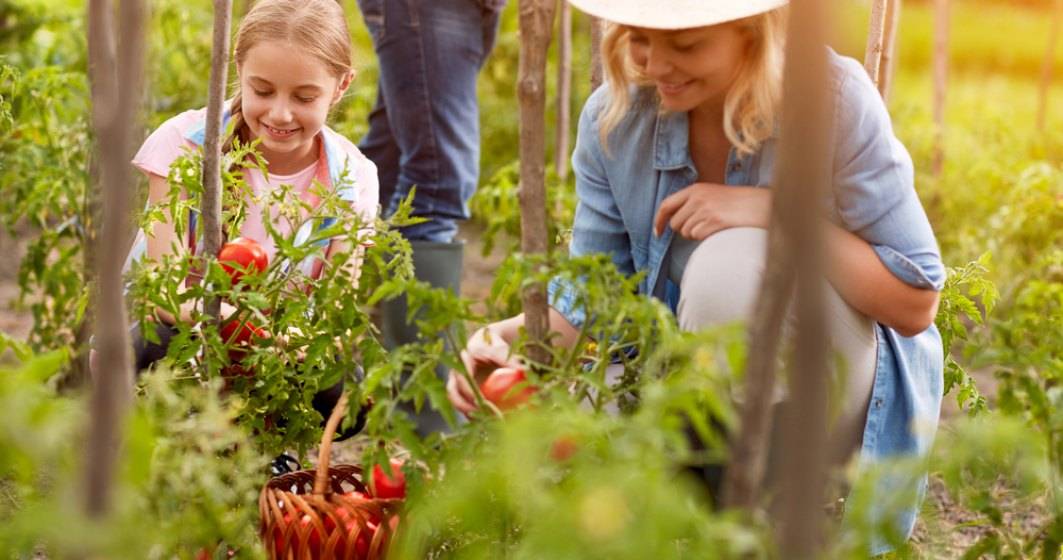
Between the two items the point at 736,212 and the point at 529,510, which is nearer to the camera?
the point at 529,510

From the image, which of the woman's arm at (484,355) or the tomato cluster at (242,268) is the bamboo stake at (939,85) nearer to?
the woman's arm at (484,355)

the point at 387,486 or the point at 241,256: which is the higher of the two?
the point at 241,256

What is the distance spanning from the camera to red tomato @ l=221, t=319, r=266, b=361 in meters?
2.02

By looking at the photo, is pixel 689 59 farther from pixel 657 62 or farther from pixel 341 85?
pixel 341 85

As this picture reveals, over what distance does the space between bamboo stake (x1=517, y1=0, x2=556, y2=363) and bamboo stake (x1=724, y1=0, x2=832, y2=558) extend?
50 cm

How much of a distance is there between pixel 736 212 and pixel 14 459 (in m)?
1.06

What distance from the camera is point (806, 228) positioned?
3.83ft

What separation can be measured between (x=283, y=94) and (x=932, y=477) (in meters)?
1.61

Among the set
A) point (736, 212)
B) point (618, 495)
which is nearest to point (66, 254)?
point (736, 212)

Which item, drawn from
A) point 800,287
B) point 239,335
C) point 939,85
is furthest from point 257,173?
point 939,85

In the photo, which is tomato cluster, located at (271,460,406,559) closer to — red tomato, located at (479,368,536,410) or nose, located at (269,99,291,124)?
red tomato, located at (479,368,536,410)

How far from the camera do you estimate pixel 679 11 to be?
1.84 metres

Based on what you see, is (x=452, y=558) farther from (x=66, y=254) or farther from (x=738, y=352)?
(x=66, y=254)

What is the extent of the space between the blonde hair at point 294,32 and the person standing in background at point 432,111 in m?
0.50
